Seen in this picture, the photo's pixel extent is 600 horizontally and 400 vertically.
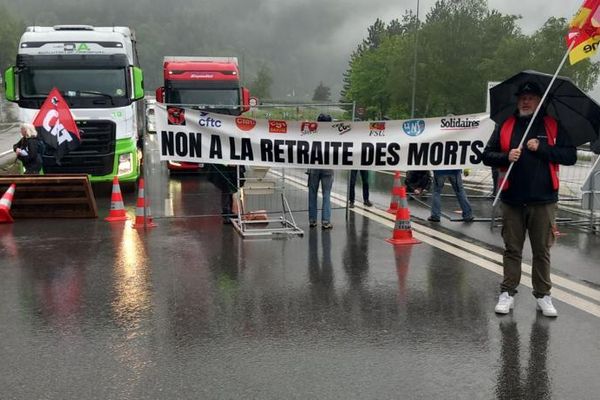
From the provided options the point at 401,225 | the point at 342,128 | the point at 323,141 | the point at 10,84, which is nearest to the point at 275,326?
the point at 401,225

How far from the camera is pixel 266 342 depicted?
4.71 m

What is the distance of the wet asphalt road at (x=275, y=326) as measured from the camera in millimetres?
3973

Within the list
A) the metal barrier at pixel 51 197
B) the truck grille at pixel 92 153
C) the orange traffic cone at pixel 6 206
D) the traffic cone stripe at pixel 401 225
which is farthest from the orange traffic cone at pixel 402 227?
the truck grille at pixel 92 153

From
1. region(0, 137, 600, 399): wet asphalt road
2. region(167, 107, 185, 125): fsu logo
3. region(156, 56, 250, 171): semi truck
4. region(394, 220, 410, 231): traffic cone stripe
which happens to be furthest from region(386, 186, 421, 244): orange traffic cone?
region(156, 56, 250, 171): semi truck

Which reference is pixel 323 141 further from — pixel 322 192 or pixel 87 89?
pixel 87 89

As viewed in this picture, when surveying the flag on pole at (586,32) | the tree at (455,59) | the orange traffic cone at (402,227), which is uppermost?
the tree at (455,59)

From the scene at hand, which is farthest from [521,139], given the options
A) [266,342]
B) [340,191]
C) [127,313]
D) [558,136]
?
[340,191]

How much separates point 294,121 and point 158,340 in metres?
5.48

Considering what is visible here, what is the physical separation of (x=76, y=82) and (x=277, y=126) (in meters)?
5.63

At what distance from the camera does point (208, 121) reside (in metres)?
9.35

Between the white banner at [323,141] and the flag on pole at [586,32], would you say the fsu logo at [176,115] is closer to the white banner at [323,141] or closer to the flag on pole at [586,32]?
the white banner at [323,141]

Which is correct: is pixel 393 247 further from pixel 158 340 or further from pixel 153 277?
pixel 158 340

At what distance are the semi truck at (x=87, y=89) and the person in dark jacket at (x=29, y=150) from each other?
984mm

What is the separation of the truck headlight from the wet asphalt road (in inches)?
188
